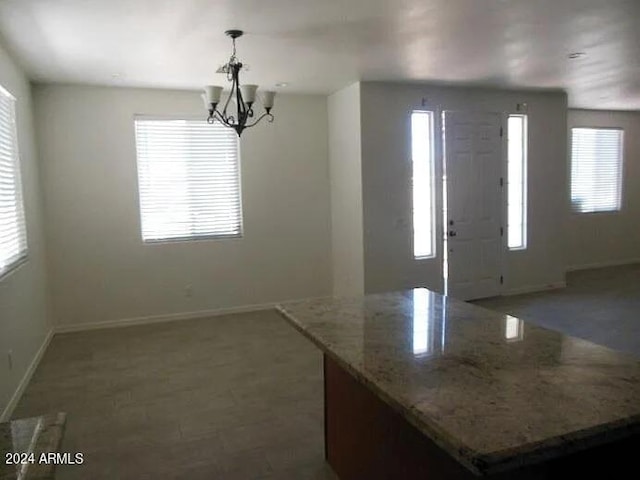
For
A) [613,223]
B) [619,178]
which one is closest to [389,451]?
[613,223]

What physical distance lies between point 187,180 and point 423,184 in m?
2.77

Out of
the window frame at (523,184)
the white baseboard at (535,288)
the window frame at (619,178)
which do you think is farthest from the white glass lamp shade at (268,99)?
the window frame at (619,178)

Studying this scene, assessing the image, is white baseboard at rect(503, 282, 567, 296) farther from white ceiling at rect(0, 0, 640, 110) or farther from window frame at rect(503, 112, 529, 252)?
white ceiling at rect(0, 0, 640, 110)

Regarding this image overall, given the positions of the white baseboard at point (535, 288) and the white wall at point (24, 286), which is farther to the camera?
the white baseboard at point (535, 288)

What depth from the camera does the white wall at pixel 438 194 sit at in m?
5.73

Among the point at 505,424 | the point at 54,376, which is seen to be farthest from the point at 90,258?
the point at 505,424

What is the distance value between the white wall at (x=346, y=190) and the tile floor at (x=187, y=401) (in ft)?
3.72

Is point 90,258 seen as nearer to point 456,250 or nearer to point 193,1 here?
point 193,1

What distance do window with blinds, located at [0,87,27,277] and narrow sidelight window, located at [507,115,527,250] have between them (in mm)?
5470

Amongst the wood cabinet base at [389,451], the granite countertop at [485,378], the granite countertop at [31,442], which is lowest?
the wood cabinet base at [389,451]

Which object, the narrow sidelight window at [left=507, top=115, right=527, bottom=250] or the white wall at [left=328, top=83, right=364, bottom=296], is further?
the narrow sidelight window at [left=507, top=115, right=527, bottom=250]

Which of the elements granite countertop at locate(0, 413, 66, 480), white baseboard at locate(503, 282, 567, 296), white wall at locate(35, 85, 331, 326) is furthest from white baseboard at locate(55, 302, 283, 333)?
granite countertop at locate(0, 413, 66, 480)

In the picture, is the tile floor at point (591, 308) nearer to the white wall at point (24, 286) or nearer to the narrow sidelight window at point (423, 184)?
the narrow sidelight window at point (423, 184)

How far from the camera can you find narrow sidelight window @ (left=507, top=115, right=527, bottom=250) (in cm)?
661
